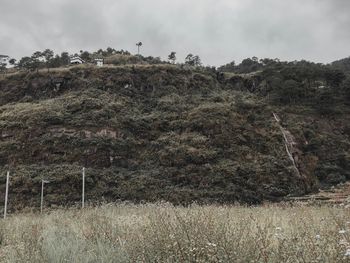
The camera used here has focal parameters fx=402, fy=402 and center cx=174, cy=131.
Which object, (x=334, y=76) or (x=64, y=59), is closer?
(x=334, y=76)

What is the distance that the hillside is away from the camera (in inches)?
1080

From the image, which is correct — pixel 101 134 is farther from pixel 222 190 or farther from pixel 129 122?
pixel 222 190

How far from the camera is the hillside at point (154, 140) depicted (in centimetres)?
2744

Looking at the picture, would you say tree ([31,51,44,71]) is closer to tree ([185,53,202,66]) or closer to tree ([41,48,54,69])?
tree ([41,48,54,69])

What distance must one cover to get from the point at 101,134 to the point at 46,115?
19.5ft

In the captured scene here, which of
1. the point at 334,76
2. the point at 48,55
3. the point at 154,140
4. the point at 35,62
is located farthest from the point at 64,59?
the point at 334,76

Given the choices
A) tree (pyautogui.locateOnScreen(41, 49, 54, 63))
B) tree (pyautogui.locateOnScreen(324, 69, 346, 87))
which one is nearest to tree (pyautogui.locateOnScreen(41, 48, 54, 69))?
tree (pyautogui.locateOnScreen(41, 49, 54, 63))

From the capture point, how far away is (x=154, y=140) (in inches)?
1334

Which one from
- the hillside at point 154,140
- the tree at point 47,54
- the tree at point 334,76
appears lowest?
the hillside at point 154,140

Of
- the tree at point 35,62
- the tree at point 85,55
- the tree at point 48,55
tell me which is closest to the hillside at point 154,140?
the tree at point 35,62

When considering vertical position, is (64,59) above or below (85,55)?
below

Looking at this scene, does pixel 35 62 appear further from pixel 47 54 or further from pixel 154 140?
pixel 154 140

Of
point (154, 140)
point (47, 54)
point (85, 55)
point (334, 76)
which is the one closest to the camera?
point (154, 140)

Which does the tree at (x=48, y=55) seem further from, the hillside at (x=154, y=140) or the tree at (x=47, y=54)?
the hillside at (x=154, y=140)
